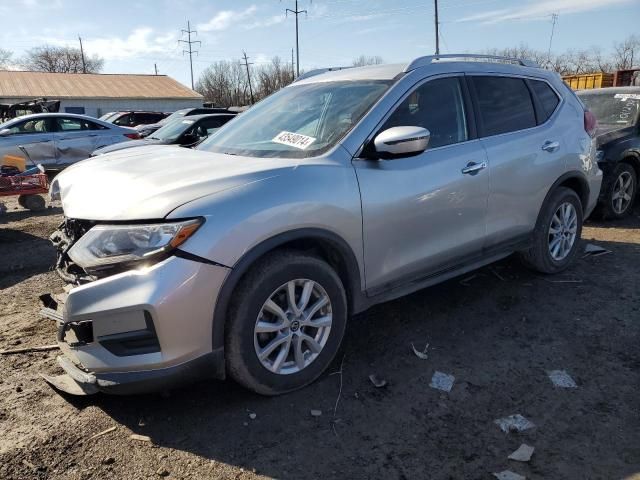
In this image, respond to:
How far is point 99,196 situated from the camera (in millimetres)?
2818

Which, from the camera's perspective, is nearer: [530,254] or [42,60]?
[530,254]

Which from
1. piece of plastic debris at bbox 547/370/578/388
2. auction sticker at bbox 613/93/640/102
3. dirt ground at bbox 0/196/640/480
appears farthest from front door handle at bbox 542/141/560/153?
auction sticker at bbox 613/93/640/102

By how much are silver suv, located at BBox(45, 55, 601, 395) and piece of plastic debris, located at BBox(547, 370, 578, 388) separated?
945 millimetres

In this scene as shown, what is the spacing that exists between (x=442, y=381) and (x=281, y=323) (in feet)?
3.56

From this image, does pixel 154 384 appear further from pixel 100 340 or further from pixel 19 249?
pixel 19 249

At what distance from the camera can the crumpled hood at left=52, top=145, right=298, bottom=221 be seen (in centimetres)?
260

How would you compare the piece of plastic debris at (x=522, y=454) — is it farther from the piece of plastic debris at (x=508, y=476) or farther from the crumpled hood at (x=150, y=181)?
the crumpled hood at (x=150, y=181)

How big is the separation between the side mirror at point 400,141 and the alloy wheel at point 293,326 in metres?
0.90

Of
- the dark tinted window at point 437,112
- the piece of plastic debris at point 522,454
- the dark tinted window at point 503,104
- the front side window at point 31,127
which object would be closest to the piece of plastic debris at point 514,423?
the piece of plastic debris at point 522,454

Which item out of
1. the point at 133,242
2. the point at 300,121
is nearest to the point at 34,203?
the point at 300,121

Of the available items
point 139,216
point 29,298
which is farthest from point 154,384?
A: point 29,298

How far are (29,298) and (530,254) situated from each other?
14.5ft

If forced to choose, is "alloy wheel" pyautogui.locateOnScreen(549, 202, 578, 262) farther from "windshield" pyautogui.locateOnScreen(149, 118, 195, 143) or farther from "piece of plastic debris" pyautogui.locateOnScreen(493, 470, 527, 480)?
"windshield" pyautogui.locateOnScreen(149, 118, 195, 143)

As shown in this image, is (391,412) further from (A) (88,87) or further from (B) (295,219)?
(A) (88,87)
